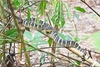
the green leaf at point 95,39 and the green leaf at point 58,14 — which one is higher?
the green leaf at point 58,14

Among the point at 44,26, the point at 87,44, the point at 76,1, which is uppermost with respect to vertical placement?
the point at 76,1

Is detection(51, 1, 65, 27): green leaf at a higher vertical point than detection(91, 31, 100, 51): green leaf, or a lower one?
higher

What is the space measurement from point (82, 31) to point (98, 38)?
4.84 meters

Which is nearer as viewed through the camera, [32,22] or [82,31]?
[32,22]

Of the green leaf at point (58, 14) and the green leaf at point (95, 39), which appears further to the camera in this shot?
the green leaf at point (58, 14)

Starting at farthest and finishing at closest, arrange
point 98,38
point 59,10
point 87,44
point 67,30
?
point 67,30, point 87,44, point 59,10, point 98,38

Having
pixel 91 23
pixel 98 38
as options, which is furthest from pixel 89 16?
pixel 98 38

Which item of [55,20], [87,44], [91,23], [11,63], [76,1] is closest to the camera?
[55,20]

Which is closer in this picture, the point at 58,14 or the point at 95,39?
Answer: the point at 95,39

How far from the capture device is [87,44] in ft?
14.5

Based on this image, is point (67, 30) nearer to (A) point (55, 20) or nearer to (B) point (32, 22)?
(B) point (32, 22)

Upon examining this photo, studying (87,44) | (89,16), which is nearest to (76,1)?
(89,16)

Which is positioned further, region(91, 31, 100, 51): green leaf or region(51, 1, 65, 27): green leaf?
region(51, 1, 65, 27): green leaf

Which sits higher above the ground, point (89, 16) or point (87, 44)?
point (89, 16)
